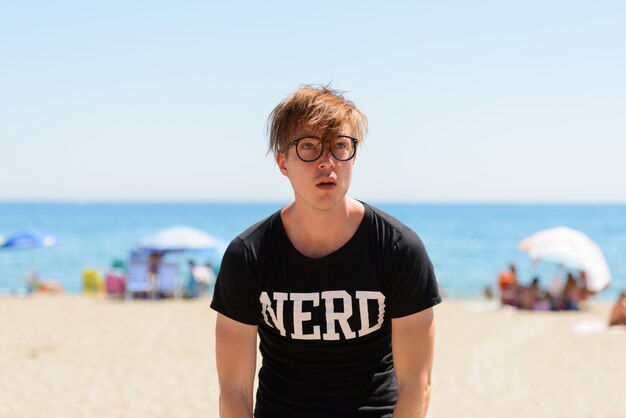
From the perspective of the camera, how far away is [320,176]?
215cm

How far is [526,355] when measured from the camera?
10891 millimetres

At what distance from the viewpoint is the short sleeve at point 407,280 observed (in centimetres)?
216

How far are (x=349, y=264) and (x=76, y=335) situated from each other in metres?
11.2

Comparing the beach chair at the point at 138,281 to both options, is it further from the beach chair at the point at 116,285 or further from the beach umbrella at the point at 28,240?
the beach umbrella at the point at 28,240

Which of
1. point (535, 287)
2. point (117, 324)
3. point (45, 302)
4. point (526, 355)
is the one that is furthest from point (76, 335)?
point (535, 287)

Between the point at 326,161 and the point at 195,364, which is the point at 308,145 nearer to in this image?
the point at 326,161

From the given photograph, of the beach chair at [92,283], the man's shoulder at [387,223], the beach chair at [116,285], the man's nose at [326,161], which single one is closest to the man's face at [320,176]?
the man's nose at [326,161]

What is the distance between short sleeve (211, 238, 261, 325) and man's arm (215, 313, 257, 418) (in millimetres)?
36

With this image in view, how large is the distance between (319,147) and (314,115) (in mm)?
100

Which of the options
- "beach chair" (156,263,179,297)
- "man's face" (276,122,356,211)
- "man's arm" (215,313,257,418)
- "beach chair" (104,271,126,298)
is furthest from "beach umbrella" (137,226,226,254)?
"man's face" (276,122,356,211)

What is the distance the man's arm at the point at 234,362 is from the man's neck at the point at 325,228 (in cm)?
32

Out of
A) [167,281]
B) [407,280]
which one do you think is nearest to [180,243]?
[167,281]

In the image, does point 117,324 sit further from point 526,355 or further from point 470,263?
point 470,263

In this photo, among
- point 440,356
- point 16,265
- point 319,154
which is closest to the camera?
point 319,154
